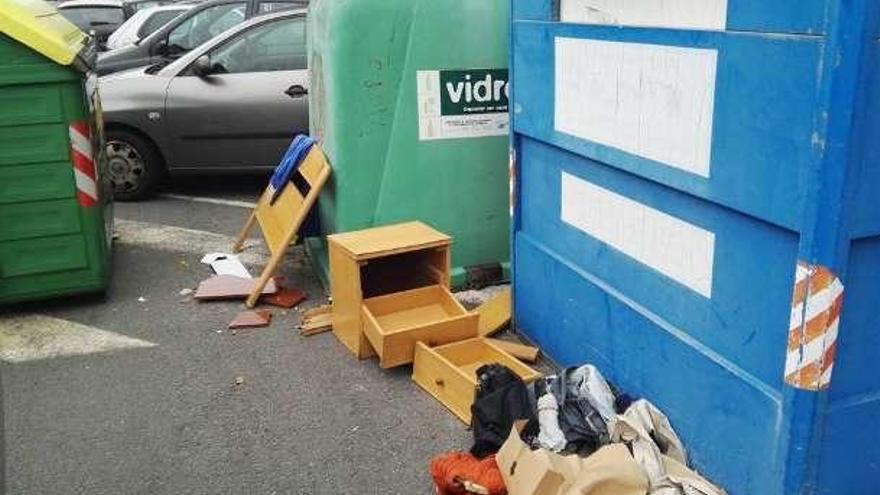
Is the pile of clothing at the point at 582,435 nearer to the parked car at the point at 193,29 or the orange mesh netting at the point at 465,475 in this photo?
the orange mesh netting at the point at 465,475

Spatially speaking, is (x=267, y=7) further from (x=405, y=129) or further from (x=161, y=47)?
(x=405, y=129)

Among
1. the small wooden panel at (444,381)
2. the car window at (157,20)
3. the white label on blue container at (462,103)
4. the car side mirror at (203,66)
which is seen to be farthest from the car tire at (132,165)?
the small wooden panel at (444,381)

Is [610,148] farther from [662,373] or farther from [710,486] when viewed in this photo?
[710,486]

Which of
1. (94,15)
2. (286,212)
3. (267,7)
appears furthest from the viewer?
(94,15)

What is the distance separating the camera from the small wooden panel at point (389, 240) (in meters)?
4.18

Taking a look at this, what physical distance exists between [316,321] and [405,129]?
1.27 meters

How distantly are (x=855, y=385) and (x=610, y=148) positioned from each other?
1285 mm

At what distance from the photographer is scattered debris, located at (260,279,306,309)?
200 inches

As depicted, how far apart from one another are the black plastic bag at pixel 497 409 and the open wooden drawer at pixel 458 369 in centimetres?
9

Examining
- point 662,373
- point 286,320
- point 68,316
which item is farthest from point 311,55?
point 662,373

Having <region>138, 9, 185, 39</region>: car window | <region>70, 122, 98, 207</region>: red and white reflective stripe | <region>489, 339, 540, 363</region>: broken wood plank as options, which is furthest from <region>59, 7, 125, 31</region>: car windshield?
<region>489, 339, 540, 363</region>: broken wood plank

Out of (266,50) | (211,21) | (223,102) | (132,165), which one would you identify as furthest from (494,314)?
(211,21)

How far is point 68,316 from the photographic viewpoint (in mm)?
4980

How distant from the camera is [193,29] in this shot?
30.6 ft
